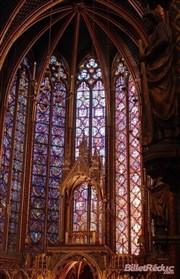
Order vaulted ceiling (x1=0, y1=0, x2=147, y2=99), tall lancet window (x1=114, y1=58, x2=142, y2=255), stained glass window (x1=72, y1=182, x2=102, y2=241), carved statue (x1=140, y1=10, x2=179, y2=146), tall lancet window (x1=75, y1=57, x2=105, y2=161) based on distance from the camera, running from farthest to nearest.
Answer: tall lancet window (x1=75, y1=57, x2=105, y2=161)
tall lancet window (x1=114, y1=58, x2=142, y2=255)
vaulted ceiling (x1=0, y1=0, x2=147, y2=99)
stained glass window (x1=72, y1=182, x2=102, y2=241)
carved statue (x1=140, y1=10, x2=179, y2=146)

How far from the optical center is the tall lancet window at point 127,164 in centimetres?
1681

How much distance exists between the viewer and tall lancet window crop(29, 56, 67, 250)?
1722 cm

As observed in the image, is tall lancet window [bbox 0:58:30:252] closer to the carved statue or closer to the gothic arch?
the gothic arch

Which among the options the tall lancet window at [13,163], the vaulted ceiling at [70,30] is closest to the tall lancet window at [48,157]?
the tall lancet window at [13,163]

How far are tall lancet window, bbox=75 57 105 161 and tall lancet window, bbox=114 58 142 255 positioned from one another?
70 centimetres

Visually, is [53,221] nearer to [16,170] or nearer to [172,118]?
[16,170]

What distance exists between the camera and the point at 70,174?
15367 millimetres

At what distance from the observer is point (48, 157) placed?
18.3 m

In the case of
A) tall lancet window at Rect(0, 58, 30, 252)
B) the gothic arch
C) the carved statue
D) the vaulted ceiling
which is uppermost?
the vaulted ceiling

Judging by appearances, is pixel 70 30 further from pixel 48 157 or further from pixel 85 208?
pixel 85 208

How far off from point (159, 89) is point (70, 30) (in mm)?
16337

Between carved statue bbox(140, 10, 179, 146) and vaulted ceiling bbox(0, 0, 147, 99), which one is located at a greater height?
vaulted ceiling bbox(0, 0, 147, 99)

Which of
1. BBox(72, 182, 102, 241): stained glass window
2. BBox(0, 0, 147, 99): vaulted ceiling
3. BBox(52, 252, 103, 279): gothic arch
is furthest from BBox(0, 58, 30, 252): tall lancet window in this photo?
BBox(52, 252, 103, 279): gothic arch

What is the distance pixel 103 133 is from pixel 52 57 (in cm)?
426
